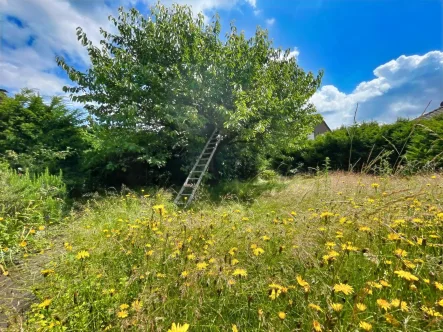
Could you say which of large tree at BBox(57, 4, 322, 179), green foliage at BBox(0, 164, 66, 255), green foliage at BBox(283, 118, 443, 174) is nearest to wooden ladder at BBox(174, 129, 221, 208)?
large tree at BBox(57, 4, 322, 179)

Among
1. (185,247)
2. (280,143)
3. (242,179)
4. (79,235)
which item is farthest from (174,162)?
(185,247)

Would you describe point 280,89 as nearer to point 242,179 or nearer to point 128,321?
point 242,179

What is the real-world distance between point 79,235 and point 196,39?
18.1 feet

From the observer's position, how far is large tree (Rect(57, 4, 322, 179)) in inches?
240

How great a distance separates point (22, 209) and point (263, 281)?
13.1ft

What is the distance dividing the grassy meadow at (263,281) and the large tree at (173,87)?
171 inches

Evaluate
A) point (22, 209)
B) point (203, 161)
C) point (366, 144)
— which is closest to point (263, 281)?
point (22, 209)

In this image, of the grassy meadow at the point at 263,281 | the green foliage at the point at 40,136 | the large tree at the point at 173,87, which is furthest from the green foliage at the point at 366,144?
the green foliage at the point at 40,136

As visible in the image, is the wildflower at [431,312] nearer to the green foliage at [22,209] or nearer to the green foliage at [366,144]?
the green foliage at [22,209]

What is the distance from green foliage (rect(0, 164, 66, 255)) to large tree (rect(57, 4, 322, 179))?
7.34 ft

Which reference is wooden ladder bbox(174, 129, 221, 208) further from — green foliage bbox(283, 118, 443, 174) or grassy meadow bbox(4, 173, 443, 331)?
grassy meadow bbox(4, 173, 443, 331)

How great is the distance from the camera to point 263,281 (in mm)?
1375

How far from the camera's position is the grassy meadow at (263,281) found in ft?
3.58

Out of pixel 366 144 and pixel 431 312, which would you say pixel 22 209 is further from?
pixel 366 144
